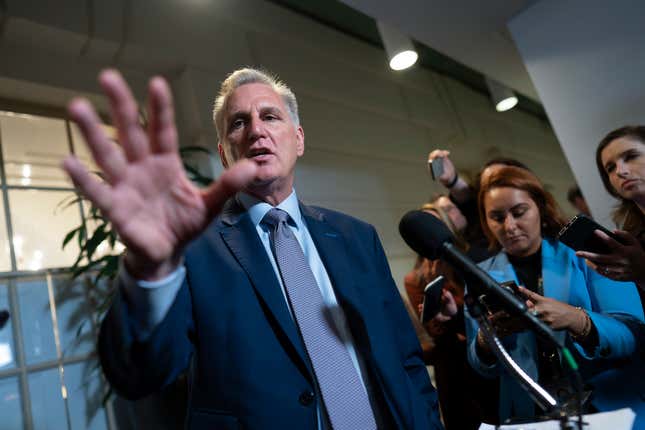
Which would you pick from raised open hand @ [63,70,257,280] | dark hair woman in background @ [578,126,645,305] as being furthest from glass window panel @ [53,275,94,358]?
dark hair woman in background @ [578,126,645,305]

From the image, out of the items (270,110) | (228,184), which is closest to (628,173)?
(270,110)

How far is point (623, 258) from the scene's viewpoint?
111 centimetres

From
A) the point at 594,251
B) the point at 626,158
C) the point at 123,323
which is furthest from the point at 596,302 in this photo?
the point at 123,323

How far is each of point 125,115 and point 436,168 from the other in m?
1.88

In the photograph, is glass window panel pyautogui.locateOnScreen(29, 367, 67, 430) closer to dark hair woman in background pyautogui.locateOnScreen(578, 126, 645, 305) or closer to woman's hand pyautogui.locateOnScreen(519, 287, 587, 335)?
woman's hand pyautogui.locateOnScreen(519, 287, 587, 335)

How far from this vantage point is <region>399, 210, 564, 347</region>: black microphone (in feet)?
2.04

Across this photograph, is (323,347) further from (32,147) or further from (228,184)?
(32,147)

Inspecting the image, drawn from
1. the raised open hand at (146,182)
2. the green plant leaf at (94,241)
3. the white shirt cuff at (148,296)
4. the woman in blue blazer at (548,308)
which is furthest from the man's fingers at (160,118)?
the green plant leaf at (94,241)

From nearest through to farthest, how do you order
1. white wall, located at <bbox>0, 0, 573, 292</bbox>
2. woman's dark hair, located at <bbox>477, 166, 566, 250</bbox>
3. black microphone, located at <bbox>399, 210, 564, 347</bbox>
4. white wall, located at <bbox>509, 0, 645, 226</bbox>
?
black microphone, located at <bbox>399, 210, 564, 347</bbox> < woman's dark hair, located at <bbox>477, 166, 566, 250</bbox> < white wall, located at <bbox>509, 0, 645, 226</bbox> < white wall, located at <bbox>0, 0, 573, 292</bbox>

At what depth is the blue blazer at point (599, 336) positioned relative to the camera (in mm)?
1143

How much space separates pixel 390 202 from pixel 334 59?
1587mm

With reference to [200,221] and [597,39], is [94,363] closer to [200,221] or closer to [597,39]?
[200,221]

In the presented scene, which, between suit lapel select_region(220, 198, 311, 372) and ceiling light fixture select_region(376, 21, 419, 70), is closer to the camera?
suit lapel select_region(220, 198, 311, 372)

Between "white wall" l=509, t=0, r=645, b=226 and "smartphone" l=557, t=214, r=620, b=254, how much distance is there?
1.45 meters
